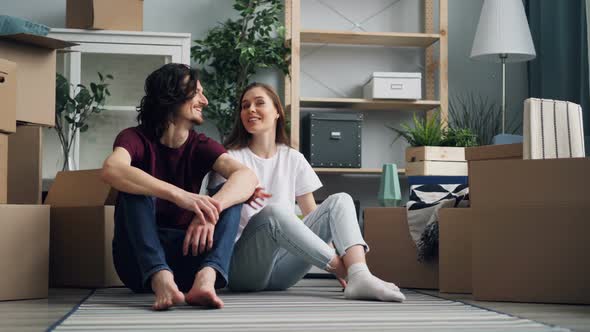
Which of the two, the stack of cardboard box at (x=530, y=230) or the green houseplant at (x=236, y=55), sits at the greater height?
the green houseplant at (x=236, y=55)

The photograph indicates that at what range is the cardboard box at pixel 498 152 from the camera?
89.1 inches

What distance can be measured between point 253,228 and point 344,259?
0.82 feet

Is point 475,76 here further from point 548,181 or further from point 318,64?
point 548,181

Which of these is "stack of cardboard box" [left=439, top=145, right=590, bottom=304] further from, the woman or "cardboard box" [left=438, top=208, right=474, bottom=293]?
the woman

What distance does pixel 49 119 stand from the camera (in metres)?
2.47

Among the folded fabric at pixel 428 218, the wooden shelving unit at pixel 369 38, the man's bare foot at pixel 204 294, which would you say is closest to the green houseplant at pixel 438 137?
the wooden shelving unit at pixel 369 38

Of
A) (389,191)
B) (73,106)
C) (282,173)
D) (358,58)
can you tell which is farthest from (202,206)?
(358,58)

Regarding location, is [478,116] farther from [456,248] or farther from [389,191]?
[456,248]

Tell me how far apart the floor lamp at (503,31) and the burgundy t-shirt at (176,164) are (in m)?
2.00

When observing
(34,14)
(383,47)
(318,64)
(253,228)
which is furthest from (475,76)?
(253,228)

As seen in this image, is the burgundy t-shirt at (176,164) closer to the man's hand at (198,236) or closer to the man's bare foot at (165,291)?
the man's hand at (198,236)

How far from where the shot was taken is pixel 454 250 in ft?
7.78

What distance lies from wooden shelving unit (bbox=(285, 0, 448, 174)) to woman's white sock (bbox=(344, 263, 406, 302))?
5.94ft

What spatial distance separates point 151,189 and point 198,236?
158 mm
